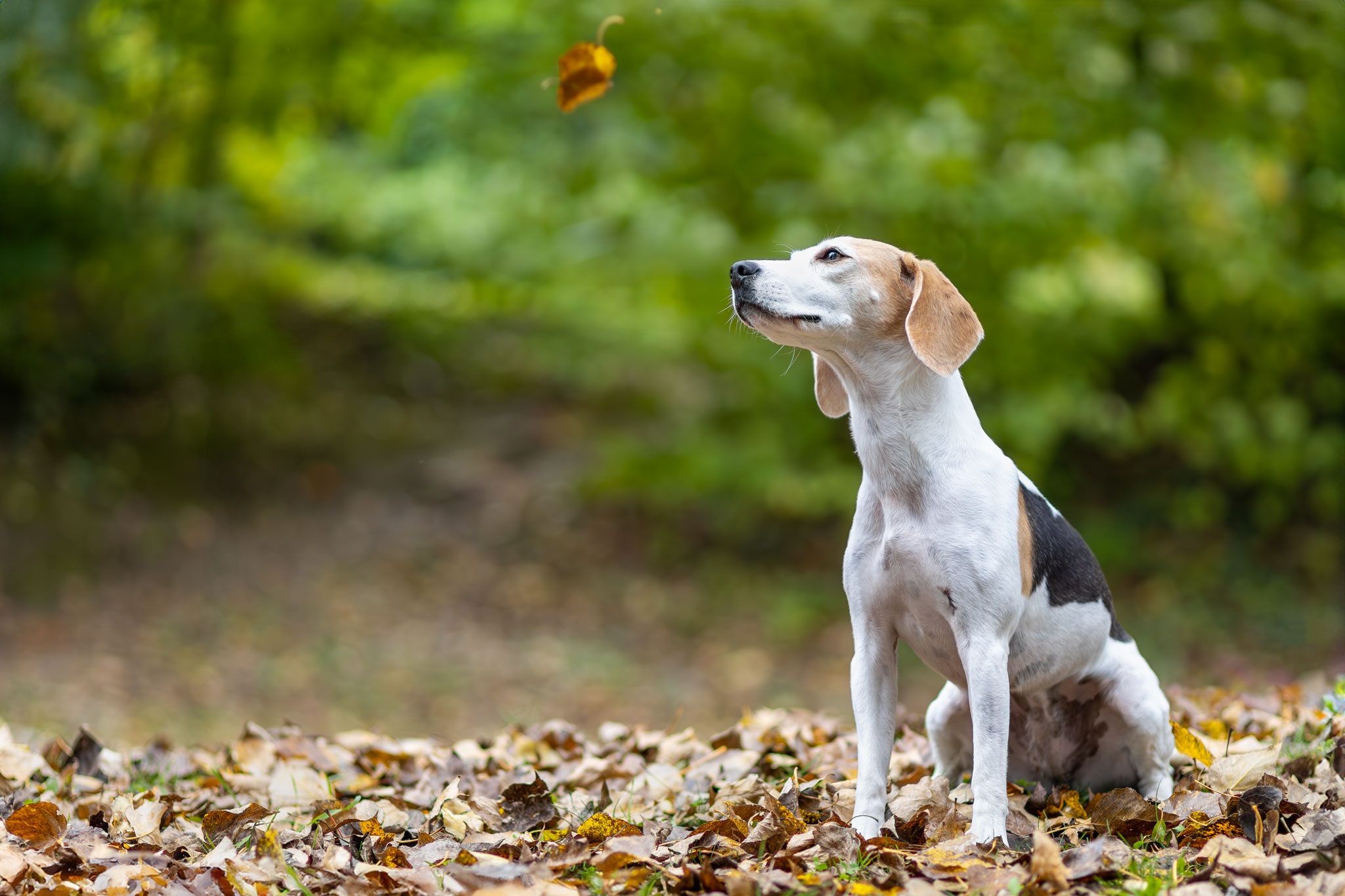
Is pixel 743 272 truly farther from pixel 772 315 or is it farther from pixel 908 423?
pixel 908 423

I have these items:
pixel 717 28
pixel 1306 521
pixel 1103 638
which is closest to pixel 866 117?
pixel 717 28

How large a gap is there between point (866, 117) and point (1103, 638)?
5.30 m

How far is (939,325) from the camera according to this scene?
9.27 feet

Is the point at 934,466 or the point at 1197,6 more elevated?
the point at 1197,6

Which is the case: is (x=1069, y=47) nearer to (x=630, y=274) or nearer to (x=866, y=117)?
(x=866, y=117)

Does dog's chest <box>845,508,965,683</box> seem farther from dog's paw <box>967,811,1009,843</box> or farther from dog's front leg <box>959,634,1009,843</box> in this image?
dog's paw <box>967,811,1009,843</box>

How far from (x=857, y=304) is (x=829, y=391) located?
1.51 feet

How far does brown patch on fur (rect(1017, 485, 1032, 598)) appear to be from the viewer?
2902mm

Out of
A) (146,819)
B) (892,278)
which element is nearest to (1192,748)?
(892,278)

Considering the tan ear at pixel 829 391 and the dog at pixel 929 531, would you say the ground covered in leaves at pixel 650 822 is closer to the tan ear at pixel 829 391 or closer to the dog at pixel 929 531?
the dog at pixel 929 531

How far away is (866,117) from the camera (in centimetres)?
771

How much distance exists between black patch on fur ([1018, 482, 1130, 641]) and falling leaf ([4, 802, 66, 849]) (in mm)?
2616

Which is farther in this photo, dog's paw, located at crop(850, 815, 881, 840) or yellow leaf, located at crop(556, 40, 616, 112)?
yellow leaf, located at crop(556, 40, 616, 112)

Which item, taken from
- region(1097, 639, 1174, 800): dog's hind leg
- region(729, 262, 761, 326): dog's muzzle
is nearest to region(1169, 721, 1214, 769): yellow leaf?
region(1097, 639, 1174, 800): dog's hind leg
